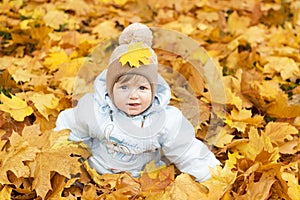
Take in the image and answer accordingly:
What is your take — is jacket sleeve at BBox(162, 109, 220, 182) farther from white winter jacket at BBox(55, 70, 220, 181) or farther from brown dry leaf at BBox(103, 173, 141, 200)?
brown dry leaf at BBox(103, 173, 141, 200)

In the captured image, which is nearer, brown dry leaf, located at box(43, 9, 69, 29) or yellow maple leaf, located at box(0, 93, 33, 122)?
yellow maple leaf, located at box(0, 93, 33, 122)

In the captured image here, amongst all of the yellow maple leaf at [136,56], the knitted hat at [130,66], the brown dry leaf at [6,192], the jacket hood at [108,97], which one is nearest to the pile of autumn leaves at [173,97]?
the brown dry leaf at [6,192]

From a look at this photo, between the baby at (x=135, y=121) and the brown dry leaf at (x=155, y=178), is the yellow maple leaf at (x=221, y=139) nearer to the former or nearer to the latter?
the baby at (x=135, y=121)

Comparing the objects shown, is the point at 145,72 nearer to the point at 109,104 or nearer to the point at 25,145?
the point at 109,104

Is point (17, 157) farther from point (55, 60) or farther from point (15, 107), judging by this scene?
point (55, 60)

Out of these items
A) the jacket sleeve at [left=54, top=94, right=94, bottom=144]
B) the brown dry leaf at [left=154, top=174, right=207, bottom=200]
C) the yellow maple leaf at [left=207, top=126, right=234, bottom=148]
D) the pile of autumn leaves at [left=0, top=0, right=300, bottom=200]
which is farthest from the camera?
the yellow maple leaf at [left=207, top=126, right=234, bottom=148]

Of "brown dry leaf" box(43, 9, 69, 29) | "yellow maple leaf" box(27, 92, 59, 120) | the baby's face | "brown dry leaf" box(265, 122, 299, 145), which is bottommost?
"brown dry leaf" box(43, 9, 69, 29)

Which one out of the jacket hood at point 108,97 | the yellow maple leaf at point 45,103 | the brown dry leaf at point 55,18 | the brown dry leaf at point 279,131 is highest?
the jacket hood at point 108,97

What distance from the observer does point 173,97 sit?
105 inches

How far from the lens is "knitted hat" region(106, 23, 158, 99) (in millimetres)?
2100

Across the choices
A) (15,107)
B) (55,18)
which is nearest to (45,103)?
(15,107)

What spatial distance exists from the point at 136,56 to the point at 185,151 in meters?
0.46

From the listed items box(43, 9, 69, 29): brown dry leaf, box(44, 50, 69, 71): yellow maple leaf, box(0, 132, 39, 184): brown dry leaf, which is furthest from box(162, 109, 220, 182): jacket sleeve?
box(43, 9, 69, 29): brown dry leaf

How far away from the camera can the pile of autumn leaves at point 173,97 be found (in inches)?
84.3
